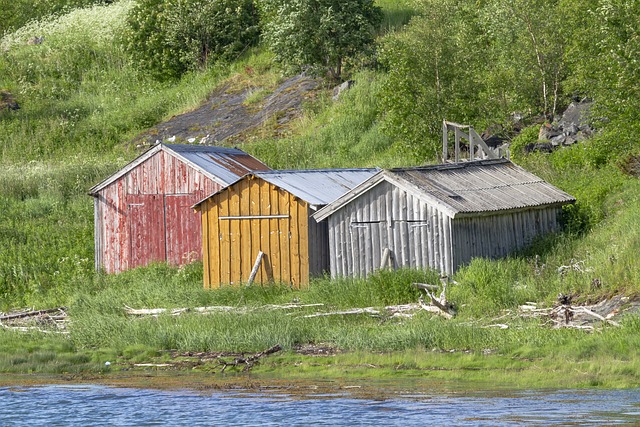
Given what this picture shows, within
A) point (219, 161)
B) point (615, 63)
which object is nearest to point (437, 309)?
point (615, 63)

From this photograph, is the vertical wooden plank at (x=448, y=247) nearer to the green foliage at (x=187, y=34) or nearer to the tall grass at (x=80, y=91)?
the tall grass at (x=80, y=91)

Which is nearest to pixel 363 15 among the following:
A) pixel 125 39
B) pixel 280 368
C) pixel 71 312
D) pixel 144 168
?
pixel 125 39

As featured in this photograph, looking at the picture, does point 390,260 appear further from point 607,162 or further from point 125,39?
point 125,39

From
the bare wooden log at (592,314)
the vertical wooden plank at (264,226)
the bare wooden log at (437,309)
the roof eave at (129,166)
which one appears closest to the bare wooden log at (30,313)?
the vertical wooden plank at (264,226)

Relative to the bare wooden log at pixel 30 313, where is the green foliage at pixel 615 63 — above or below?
above

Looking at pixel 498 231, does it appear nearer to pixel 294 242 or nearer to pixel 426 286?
pixel 426 286

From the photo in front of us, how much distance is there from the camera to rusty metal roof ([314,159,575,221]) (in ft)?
79.2

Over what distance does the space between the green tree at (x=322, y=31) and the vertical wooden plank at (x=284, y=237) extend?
780 inches

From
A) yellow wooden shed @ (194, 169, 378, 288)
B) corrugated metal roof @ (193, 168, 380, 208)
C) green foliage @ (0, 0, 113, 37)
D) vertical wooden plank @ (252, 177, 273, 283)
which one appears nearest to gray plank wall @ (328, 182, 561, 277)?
yellow wooden shed @ (194, 169, 378, 288)

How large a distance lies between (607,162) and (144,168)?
13.3 m

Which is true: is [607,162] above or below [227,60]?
below

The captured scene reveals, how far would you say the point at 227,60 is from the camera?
5334cm

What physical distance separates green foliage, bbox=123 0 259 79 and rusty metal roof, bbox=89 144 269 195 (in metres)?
21.4

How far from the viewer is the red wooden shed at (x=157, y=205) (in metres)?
29.9
